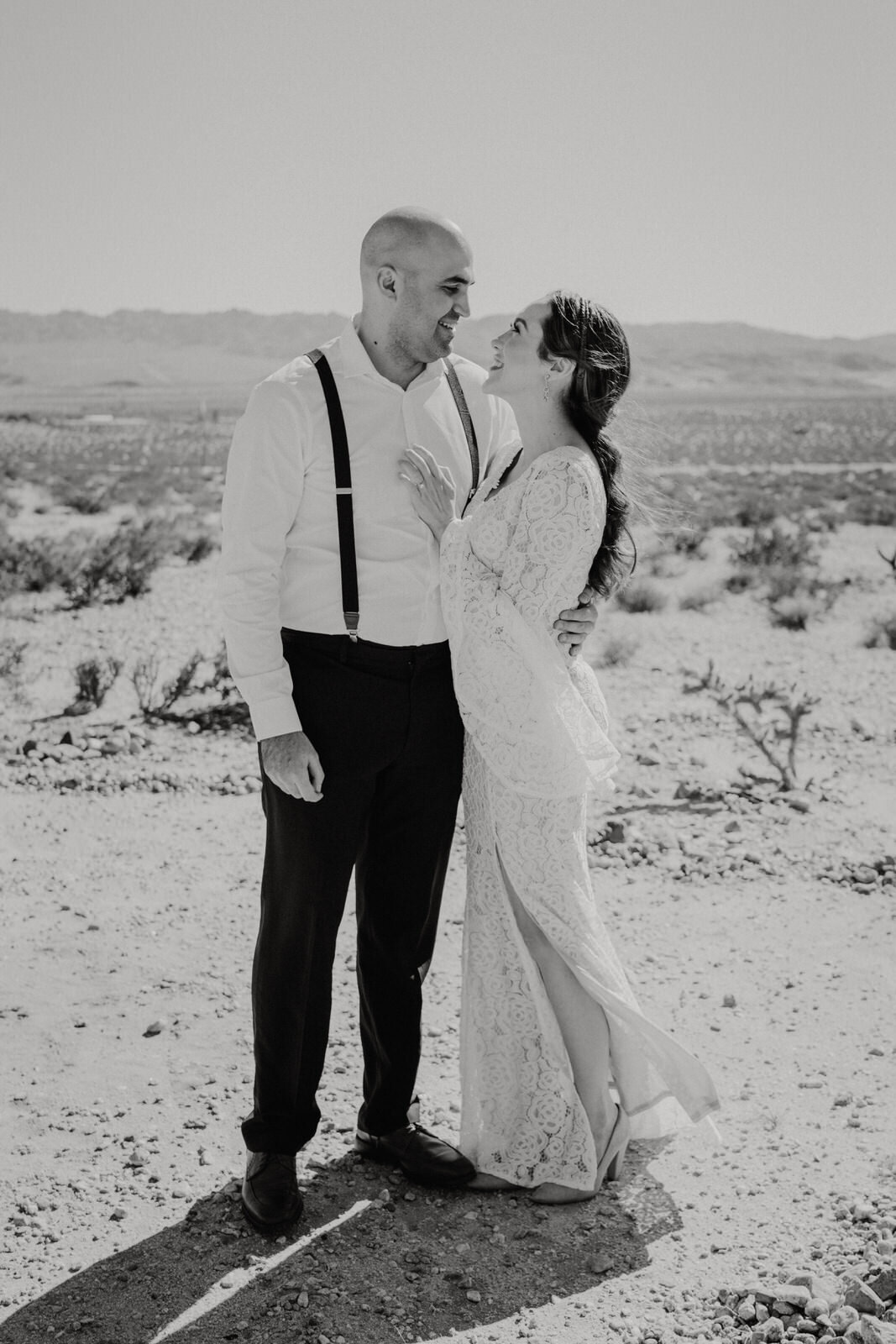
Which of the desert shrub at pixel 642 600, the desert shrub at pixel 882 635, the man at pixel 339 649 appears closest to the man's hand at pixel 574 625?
the man at pixel 339 649

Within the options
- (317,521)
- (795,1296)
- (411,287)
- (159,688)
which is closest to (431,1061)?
(795,1296)

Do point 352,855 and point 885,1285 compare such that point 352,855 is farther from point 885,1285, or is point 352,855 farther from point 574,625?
point 885,1285

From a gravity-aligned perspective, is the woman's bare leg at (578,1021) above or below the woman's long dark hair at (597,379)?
below

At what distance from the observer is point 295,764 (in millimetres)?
2885

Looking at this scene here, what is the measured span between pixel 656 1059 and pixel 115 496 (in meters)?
20.9

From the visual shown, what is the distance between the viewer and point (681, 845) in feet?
19.2

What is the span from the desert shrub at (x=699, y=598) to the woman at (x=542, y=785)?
9.39 meters

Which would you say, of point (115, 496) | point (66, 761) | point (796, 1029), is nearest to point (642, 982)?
point (796, 1029)

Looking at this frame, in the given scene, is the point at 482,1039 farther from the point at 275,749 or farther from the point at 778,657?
the point at 778,657

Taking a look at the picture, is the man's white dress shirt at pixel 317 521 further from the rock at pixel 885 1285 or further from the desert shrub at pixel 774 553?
the desert shrub at pixel 774 553

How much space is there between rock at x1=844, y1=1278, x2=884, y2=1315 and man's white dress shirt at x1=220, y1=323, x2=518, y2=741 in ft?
5.73

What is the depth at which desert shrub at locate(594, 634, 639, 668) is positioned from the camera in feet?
32.4

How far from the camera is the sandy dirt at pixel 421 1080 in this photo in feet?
9.30

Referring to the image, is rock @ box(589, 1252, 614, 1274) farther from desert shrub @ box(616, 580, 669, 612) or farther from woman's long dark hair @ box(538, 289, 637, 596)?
desert shrub @ box(616, 580, 669, 612)
